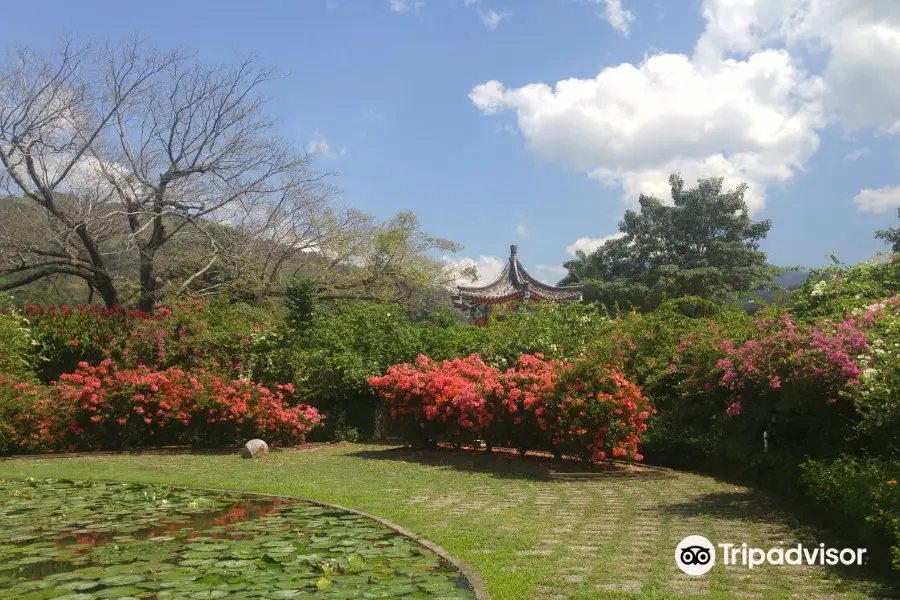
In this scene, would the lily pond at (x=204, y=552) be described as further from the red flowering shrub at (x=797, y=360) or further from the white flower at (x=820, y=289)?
the white flower at (x=820, y=289)

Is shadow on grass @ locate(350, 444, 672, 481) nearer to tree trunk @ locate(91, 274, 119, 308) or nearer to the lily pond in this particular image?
the lily pond

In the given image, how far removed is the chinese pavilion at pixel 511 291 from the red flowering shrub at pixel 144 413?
43.8ft

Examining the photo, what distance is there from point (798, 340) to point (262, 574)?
6.02 meters

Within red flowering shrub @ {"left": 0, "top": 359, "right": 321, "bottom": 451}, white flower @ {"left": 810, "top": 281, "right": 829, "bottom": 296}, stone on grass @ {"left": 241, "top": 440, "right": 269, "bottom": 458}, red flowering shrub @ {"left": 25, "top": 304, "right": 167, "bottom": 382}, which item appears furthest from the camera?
red flowering shrub @ {"left": 25, "top": 304, "right": 167, "bottom": 382}

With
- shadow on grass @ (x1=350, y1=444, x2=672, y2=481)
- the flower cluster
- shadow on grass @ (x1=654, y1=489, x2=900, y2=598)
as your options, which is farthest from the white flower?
shadow on grass @ (x1=654, y1=489, x2=900, y2=598)

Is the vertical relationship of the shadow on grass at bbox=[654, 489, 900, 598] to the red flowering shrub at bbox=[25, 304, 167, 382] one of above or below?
below

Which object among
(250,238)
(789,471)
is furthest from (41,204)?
(789,471)

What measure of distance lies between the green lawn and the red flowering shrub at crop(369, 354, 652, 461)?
1.49 ft

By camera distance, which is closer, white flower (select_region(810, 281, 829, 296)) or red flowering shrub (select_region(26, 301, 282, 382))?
white flower (select_region(810, 281, 829, 296))

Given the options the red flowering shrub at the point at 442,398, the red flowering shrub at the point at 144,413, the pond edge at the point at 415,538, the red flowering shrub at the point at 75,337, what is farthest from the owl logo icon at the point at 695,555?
the red flowering shrub at the point at 75,337

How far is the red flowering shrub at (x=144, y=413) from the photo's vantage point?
40.2 feet

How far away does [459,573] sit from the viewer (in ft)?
16.7

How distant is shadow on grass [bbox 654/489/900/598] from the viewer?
186 inches

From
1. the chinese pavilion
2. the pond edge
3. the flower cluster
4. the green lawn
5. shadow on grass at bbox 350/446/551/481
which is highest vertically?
the chinese pavilion
